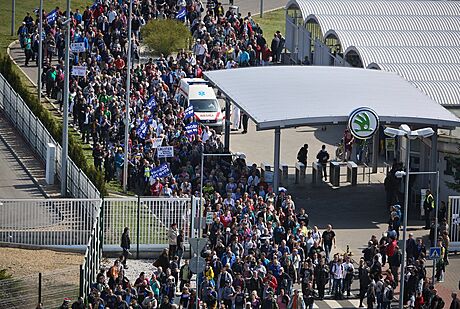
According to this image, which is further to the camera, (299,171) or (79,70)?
(79,70)

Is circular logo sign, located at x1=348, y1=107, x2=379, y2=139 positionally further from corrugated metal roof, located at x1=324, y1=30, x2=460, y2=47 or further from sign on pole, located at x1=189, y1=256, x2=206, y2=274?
sign on pole, located at x1=189, y1=256, x2=206, y2=274

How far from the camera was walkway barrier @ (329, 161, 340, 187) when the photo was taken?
205 feet

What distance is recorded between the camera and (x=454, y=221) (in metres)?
56.2

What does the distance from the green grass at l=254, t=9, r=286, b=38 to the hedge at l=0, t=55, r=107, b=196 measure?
16756mm

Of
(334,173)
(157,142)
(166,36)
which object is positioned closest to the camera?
(157,142)

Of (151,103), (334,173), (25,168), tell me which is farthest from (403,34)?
(25,168)

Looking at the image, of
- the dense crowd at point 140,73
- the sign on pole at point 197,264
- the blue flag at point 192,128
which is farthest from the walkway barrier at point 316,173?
the sign on pole at point 197,264

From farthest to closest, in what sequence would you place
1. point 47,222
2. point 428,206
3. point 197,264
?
point 428,206
point 47,222
point 197,264

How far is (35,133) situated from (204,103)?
7955 millimetres

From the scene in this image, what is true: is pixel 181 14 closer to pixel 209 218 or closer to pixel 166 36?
pixel 166 36

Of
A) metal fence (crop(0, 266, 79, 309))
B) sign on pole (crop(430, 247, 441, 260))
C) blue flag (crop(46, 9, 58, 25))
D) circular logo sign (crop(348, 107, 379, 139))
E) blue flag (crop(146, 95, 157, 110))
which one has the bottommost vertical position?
metal fence (crop(0, 266, 79, 309))

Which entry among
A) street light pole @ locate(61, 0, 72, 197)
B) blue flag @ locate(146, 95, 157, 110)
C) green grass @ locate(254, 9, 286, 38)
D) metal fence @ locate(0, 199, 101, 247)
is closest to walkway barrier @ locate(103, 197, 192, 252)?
metal fence @ locate(0, 199, 101, 247)

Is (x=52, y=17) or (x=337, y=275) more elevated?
(x=52, y=17)

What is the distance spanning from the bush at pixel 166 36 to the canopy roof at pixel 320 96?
13300 millimetres
